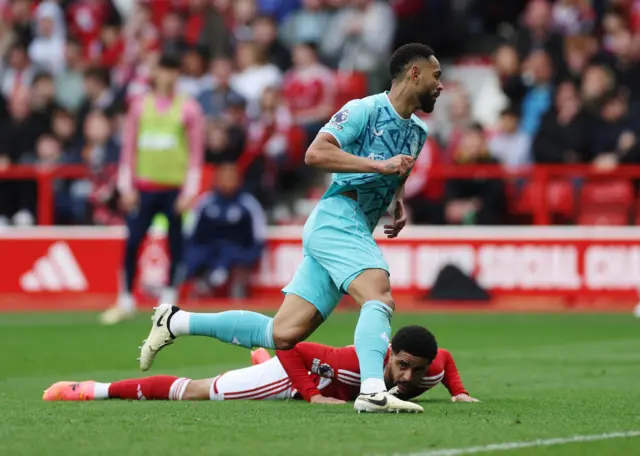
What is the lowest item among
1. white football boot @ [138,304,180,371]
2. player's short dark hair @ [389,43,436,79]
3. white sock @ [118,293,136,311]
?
white sock @ [118,293,136,311]

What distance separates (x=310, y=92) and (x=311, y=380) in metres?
11.7

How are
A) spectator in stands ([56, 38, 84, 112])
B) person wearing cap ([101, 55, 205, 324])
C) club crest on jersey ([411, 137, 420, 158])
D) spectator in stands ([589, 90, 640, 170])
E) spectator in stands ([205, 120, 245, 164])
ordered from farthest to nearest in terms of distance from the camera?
spectator in stands ([56, 38, 84, 112])
spectator in stands ([205, 120, 245, 164])
spectator in stands ([589, 90, 640, 170])
person wearing cap ([101, 55, 205, 324])
club crest on jersey ([411, 137, 420, 158])

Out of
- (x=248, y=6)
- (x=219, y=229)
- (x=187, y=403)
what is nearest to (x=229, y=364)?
(x=187, y=403)

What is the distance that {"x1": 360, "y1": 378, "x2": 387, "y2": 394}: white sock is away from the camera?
26.0 ft

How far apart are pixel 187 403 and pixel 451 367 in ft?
5.35

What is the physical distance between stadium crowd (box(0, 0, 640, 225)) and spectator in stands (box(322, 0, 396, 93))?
0.02 metres

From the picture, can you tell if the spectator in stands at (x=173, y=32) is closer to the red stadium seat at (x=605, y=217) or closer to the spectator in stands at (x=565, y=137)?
the spectator in stands at (x=565, y=137)

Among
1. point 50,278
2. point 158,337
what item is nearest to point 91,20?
point 50,278

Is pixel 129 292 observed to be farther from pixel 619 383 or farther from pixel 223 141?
pixel 619 383

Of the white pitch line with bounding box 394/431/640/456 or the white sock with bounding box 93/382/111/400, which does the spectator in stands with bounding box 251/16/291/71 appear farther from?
the white pitch line with bounding box 394/431/640/456

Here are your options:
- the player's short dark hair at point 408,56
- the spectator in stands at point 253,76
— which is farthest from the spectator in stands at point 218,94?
the player's short dark hair at point 408,56

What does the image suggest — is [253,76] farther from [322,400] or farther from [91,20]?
[322,400]

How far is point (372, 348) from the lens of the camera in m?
7.99

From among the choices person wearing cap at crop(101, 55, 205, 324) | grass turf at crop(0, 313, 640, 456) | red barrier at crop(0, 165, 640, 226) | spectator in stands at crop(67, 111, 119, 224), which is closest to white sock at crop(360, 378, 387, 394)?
grass turf at crop(0, 313, 640, 456)
